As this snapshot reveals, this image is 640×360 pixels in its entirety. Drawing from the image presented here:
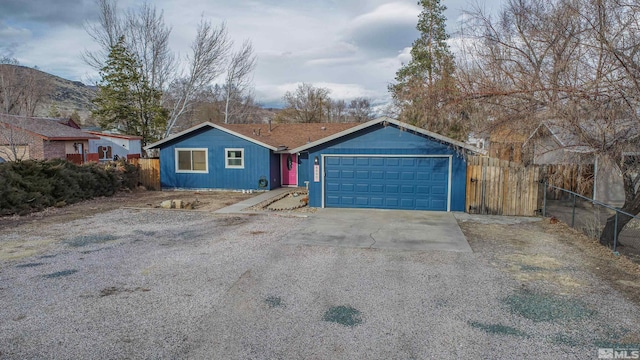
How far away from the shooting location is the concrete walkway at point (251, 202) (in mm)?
13172

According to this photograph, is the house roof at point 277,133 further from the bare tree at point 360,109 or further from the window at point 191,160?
the bare tree at point 360,109

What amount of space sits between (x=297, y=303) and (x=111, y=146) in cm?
3155

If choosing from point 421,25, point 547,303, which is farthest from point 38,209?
point 421,25

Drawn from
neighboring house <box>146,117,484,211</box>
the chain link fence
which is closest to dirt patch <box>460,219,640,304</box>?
the chain link fence

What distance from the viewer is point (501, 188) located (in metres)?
12.3

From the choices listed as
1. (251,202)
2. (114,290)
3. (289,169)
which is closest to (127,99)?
(289,169)

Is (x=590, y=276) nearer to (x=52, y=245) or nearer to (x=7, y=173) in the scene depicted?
(x=52, y=245)

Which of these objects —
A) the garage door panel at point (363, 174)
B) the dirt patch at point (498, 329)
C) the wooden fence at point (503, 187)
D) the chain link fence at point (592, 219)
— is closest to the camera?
the dirt patch at point (498, 329)

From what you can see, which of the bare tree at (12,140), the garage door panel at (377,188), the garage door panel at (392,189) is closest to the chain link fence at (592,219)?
the garage door panel at (392,189)

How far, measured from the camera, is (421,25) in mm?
25172

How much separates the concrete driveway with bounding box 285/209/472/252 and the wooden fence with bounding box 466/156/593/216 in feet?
3.86

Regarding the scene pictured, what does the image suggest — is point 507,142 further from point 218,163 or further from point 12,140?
point 12,140

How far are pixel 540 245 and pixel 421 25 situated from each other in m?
20.2

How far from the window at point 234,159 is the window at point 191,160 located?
111 centimetres
